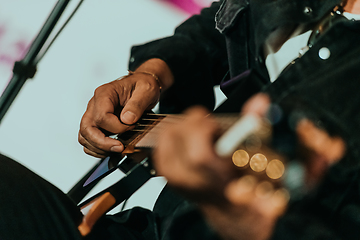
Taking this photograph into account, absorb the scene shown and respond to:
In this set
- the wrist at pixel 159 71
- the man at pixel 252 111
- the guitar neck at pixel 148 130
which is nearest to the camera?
the man at pixel 252 111

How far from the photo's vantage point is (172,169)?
321mm

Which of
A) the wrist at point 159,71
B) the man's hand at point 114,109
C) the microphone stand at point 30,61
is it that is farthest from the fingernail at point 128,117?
the microphone stand at point 30,61

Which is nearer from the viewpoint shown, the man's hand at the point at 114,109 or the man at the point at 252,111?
the man at the point at 252,111

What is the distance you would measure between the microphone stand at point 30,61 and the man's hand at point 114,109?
0.41 m

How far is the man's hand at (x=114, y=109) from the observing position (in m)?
0.59

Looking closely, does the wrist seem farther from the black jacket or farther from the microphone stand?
the microphone stand

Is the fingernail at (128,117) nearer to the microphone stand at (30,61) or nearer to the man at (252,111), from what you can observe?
the man at (252,111)

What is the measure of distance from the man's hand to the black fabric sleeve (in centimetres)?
10

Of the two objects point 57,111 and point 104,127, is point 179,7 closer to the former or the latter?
point 57,111

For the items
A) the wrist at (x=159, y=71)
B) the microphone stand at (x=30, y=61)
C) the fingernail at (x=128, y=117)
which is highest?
the microphone stand at (x=30, y=61)

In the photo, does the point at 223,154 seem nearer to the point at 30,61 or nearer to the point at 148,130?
the point at 148,130

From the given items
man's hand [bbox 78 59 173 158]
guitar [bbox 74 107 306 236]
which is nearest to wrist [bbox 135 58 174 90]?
man's hand [bbox 78 59 173 158]

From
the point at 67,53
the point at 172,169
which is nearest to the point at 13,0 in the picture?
the point at 67,53

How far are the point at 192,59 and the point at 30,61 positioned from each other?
2.00 ft
